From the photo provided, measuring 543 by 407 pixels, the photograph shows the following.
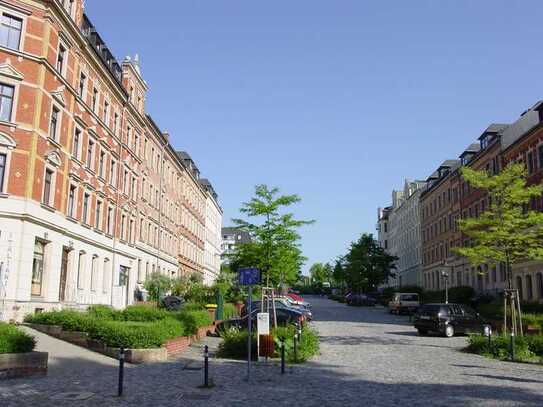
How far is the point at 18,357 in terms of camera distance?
1266 centimetres

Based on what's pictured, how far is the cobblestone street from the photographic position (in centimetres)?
1033

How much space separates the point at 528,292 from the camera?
130 ft

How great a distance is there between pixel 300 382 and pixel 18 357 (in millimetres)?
6572

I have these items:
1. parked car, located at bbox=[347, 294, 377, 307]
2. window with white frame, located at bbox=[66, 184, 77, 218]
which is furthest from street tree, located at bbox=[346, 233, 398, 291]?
window with white frame, located at bbox=[66, 184, 77, 218]

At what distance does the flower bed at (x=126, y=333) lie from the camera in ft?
52.6

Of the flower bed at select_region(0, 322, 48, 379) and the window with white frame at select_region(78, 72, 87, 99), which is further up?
the window with white frame at select_region(78, 72, 87, 99)

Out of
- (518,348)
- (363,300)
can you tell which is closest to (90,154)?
(518,348)

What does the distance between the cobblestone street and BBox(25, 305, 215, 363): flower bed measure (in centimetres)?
51

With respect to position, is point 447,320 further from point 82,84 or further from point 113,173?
point 82,84

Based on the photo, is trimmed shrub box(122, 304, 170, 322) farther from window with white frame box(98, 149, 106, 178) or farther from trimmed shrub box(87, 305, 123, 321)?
window with white frame box(98, 149, 106, 178)

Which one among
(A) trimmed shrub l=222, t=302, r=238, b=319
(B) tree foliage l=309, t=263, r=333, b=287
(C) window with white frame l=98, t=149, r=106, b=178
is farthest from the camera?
(B) tree foliage l=309, t=263, r=333, b=287

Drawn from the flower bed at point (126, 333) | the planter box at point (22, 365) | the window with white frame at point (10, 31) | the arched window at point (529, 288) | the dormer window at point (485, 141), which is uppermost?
the dormer window at point (485, 141)

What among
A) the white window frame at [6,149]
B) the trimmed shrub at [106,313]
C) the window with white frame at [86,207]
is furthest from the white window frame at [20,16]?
the trimmed shrub at [106,313]

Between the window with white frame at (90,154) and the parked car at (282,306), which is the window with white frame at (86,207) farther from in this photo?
the parked car at (282,306)
